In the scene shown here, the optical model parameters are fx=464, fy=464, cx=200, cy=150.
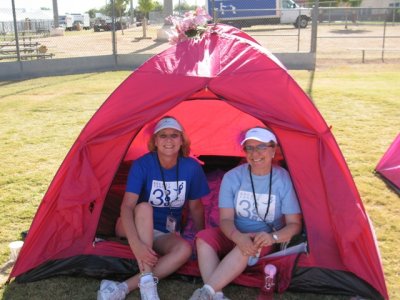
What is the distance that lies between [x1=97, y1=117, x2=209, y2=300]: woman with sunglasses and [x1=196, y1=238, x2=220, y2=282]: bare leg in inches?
4.5

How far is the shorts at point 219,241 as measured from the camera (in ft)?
9.27

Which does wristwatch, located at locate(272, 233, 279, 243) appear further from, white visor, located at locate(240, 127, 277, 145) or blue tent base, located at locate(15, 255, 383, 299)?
white visor, located at locate(240, 127, 277, 145)

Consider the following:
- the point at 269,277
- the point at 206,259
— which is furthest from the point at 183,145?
the point at 269,277

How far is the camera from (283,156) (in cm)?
300

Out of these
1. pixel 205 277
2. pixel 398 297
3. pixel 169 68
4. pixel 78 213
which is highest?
pixel 169 68

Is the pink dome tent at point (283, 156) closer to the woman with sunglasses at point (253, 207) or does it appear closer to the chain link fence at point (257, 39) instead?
the woman with sunglasses at point (253, 207)

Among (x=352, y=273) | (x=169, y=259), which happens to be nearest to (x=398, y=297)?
(x=352, y=273)

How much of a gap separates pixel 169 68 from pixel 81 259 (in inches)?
55.0

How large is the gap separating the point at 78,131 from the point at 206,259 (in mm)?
4584

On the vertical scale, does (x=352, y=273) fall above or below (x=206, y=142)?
below

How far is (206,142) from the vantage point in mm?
4805

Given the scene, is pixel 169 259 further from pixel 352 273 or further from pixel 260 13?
pixel 260 13

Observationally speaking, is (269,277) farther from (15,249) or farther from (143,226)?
(15,249)

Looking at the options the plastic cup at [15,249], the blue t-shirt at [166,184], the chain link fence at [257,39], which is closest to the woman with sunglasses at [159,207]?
the blue t-shirt at [166,184]
